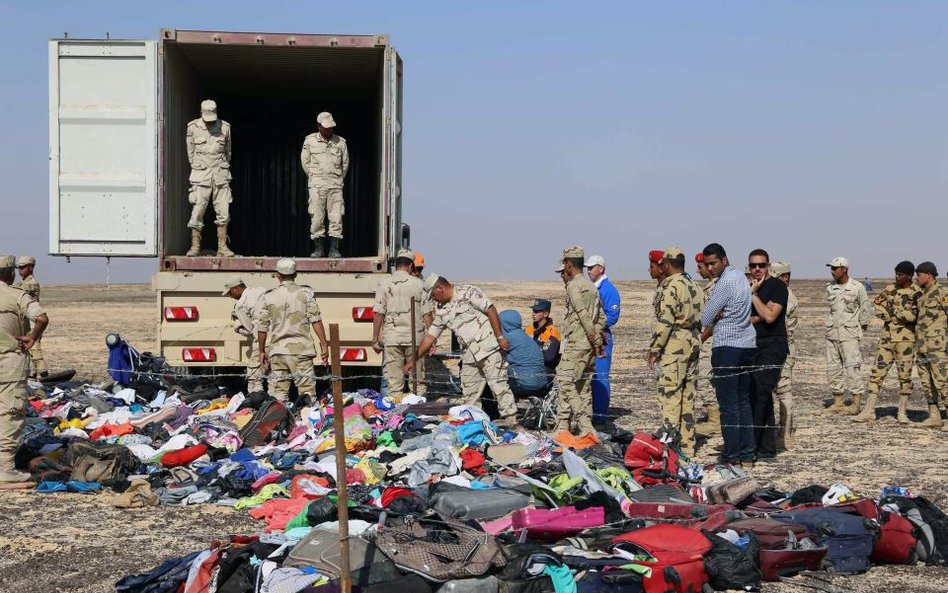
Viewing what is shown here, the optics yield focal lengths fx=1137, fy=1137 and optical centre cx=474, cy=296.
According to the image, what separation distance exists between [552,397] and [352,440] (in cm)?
225

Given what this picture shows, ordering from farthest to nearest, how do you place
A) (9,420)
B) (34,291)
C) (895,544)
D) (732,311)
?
(34,291) < (732,311) < (9,420) < (895,544)

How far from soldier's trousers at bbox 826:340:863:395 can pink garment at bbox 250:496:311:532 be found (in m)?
7.12

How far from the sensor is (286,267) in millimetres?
10852

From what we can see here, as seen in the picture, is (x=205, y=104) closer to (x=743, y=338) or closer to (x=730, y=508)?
(x=743, y=338)

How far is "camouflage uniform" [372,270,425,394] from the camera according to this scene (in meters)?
11.2

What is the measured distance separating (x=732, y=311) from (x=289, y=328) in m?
4.23

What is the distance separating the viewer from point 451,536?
19.1 ft

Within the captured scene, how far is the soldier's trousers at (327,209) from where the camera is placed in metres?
12.3

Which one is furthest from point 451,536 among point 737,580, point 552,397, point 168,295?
point 168,295

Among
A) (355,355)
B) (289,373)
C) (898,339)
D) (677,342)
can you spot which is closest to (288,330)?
(289,373)

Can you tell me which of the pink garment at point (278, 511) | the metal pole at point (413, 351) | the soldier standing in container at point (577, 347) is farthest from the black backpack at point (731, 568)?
the metal pole at point (413, 351)

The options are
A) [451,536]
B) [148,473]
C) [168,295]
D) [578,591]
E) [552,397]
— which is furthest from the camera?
[168,295]

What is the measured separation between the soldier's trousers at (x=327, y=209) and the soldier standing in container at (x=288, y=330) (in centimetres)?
141

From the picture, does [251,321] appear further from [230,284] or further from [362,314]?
[362,314]
